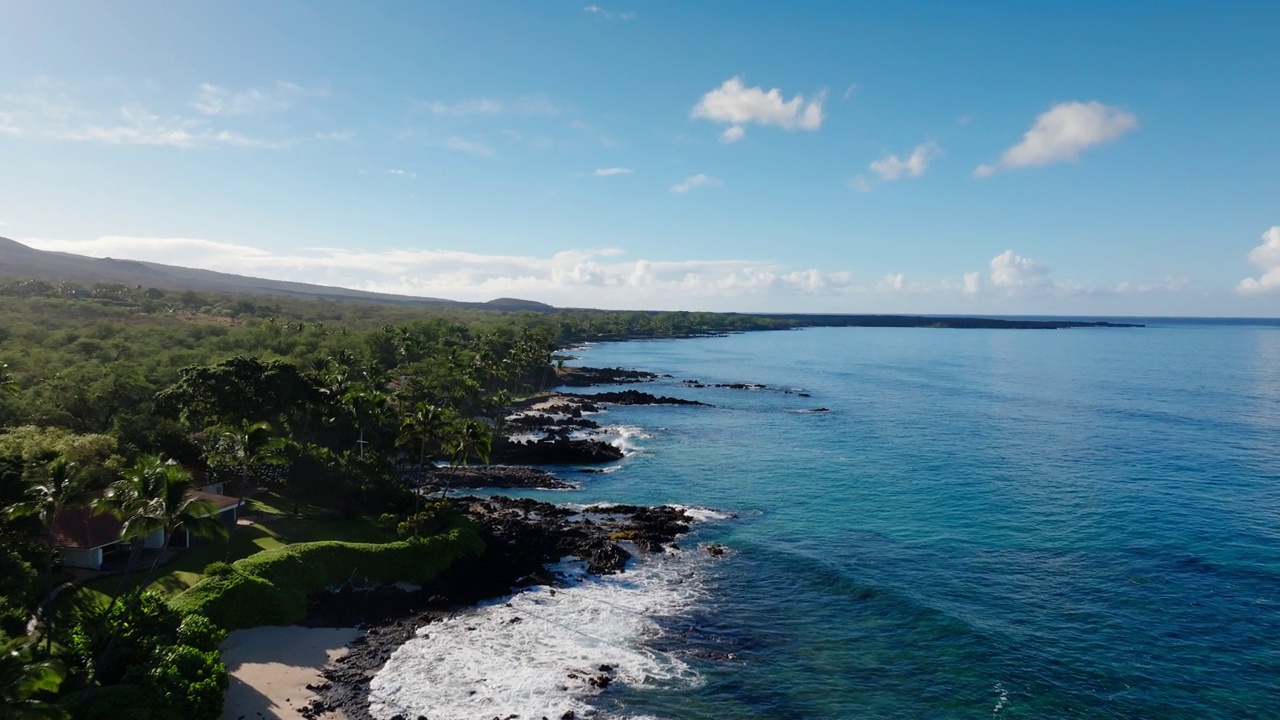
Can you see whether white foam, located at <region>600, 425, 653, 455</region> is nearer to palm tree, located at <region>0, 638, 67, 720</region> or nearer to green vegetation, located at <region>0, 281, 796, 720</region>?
green vegetation, located at <region>0, 281, 796, 720</region>

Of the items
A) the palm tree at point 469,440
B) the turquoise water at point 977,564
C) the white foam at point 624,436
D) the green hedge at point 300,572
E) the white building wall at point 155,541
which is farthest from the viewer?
the white foam at point 624,436

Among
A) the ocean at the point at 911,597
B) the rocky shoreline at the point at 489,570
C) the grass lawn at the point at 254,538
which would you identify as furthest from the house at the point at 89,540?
the ocean at the point at 911,597

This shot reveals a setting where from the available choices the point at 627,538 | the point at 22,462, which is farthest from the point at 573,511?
the point at 22,462

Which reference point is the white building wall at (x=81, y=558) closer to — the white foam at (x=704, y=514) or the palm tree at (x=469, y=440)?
the palm tree at (x=469, y=440)

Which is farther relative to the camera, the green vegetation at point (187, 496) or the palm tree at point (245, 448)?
the palm tree at point (245, 448)

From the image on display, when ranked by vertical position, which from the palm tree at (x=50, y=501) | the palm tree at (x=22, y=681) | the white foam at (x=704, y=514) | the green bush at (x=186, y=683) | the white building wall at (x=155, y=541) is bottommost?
the white foam at (x=704, y=514)
